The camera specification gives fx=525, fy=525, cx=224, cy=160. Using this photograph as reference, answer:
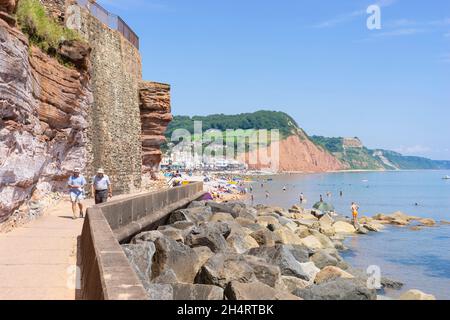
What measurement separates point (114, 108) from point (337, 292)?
52.2 ft

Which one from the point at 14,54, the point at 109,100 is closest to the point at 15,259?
the point at 14,54

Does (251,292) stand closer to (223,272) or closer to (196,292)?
(196,292)

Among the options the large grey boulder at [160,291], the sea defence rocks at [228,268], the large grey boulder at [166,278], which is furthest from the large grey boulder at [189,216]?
the large grey boulder at [160,291]

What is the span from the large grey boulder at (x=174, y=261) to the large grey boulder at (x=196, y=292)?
1.45m

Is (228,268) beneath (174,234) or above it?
beneath

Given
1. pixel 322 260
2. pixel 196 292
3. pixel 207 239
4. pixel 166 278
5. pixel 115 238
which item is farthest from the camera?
pixel 322 260

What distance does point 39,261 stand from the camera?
26.8 ft

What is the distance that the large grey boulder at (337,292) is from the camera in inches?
411

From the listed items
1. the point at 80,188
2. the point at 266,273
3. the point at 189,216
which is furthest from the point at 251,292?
the point at 189,216

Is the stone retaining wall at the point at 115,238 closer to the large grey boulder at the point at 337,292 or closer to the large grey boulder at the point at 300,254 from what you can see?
→ the large grey boulder at the point at 337,292


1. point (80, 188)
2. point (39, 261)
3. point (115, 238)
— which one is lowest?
point (39, 261)

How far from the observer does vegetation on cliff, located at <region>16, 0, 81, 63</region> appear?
13.6m

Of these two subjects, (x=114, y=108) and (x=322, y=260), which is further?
(x=114, y=108)

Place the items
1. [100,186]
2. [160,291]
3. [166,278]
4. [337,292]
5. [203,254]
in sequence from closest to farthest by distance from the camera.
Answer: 1. [160,291]
2. [166,278]
3. [337,292]
4. [203,254]
5. [100,186]
